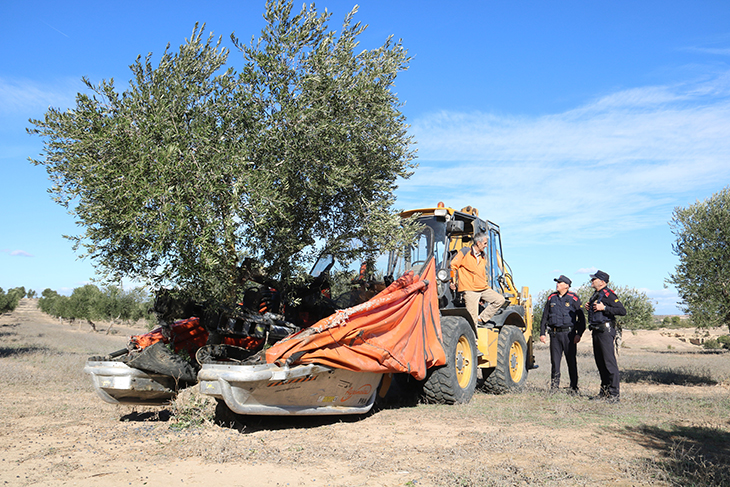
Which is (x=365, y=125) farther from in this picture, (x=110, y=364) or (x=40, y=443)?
(x=40, y=443)

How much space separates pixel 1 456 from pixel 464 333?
5.92 meters

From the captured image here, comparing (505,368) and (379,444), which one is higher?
(505,368)

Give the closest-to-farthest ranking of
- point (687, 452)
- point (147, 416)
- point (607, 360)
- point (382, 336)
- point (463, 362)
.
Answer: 1. point (687, 452)
2. point (382, 336)
3. point (147, 416)
4. point (463, 362)
5. point (607, 360)

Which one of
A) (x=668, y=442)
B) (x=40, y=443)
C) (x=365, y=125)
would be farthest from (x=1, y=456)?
(x=668, y=442)

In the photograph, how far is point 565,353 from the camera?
9.84 meters

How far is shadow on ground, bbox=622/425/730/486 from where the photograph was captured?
4.21 metres

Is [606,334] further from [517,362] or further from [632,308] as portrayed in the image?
[632,308]

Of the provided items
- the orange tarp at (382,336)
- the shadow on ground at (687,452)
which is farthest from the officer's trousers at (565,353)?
the orange tarp at (382,336)

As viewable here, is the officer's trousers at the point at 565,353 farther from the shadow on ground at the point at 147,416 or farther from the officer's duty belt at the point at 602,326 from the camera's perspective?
the shadow on ground at the point at 147,416

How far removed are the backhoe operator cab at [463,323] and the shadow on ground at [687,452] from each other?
248cm

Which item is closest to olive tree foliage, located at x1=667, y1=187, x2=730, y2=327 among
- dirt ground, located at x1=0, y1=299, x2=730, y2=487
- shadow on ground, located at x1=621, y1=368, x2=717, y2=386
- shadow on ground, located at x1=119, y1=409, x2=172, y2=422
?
shadow on ground, located at x1=621, y1=368, x2=717, y2=386

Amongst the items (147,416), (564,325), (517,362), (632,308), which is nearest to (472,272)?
(564,325)

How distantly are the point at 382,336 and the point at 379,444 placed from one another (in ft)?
4.28

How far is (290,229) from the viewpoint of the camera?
23.8ft
